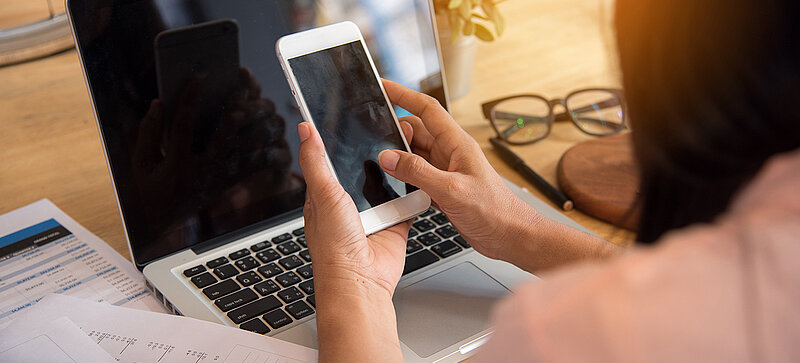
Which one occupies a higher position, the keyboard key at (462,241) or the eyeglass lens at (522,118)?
the eyeglass lens at (522,118)

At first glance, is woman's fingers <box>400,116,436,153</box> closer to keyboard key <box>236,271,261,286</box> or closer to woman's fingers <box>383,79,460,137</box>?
woman's fingers <box>383,79,460,137</box>

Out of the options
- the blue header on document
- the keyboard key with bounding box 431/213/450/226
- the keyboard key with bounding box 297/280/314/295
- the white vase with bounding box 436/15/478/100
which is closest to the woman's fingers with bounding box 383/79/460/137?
the keyboard key with bounding box 431/213/450/226

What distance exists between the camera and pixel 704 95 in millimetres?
366

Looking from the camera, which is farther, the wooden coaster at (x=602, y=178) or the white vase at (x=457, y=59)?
the white vase at (x=457, y=59)

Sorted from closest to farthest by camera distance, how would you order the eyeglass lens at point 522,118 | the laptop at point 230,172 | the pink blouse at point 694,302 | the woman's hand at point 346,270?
the pink blouse at point 694,302
the woman's hand at point 346,270
the laptop at point 230,172
the eyeglass lens at point 522,118

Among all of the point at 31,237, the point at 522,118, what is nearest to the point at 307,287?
the point at 31,237

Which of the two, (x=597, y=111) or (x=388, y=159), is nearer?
(x=388, y=159)

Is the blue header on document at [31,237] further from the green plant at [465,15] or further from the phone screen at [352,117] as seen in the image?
the green plant at [465,15]

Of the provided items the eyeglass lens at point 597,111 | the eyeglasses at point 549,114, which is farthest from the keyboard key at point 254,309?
the eyeglass lens at point 597,111

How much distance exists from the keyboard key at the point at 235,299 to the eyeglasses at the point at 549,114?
1.58 ft

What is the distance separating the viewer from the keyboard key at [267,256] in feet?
2.39

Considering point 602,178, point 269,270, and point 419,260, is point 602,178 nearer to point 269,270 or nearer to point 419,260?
point 419,260

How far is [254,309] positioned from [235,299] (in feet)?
0.08

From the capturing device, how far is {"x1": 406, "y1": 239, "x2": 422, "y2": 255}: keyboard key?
752mm
